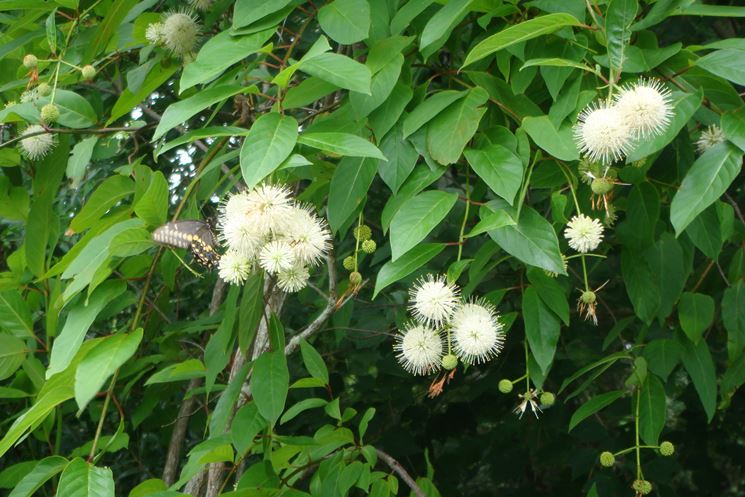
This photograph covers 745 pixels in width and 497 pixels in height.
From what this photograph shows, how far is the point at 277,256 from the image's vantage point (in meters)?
1.14

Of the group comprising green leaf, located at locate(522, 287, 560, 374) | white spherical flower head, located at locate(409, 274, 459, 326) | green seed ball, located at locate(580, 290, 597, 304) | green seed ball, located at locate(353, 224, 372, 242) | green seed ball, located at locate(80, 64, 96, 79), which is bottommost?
green leaf, located at locate(522, 287, 560, 374)

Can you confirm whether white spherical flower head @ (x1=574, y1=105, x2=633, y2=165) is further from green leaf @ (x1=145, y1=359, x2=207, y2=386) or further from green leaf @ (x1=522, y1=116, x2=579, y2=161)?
green leaf @ (x1=145, y1=359, x2=207, y2=386)

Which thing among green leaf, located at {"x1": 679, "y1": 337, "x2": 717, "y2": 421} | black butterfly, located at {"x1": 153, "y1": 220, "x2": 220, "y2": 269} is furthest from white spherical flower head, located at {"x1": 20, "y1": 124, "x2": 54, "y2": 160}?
green leaf, located at {"x1": 679, "y1": 337, "x2": 717, "y2": 421}

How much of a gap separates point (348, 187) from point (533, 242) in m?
0.27

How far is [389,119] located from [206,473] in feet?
3.04

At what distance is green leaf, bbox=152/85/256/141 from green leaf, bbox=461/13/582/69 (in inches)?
11.1

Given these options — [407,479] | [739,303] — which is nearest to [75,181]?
[407,479]

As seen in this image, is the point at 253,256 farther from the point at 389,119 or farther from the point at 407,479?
the point at 407,479

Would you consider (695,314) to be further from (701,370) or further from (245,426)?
(245,426)

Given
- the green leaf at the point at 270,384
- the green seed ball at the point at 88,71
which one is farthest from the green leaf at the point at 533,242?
the green seed ball at the point at 88,71

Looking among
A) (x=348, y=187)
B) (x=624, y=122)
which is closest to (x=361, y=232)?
(x=348, y=187)

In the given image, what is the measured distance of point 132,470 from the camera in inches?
112

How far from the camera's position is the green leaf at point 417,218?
3.69 feet

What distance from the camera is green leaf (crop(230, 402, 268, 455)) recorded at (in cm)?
144
